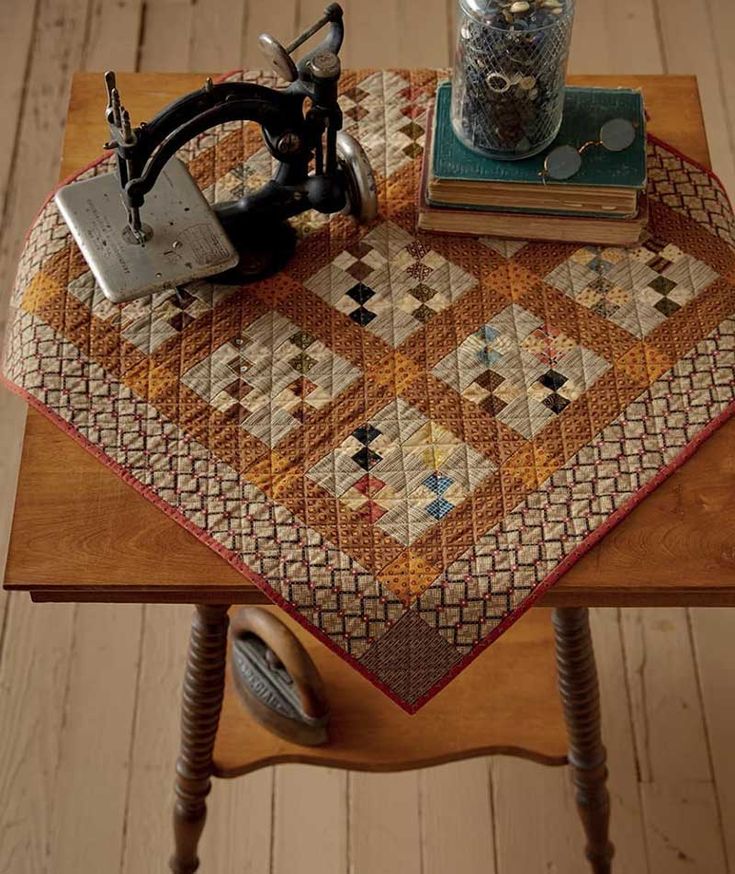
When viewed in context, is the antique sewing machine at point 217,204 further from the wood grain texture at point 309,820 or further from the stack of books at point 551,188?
the wood grain texture at point 309,820

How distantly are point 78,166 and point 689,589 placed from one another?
0.80 metres

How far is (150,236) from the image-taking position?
4.29ft

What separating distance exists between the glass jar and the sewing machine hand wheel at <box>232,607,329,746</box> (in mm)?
645

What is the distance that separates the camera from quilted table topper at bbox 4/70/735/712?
3.89ft

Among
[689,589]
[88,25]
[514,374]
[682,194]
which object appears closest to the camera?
[689,589]

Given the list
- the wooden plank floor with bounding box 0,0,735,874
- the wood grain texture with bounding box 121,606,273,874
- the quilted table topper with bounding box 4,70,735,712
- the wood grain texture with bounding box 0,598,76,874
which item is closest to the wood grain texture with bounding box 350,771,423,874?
the wooden plank floor with bounding box 0,0,735,874

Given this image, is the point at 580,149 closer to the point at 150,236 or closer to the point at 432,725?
the point at 150,236

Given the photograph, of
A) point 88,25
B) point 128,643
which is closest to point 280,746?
point 128,643

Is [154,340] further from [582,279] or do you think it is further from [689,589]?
[689,589]

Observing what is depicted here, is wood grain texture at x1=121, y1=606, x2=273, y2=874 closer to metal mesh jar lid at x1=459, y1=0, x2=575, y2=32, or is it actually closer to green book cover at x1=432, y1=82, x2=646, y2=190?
green book cover at x1=432, y1=82, x2=646, y2=190

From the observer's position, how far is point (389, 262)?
1.39m

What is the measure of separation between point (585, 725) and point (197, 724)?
19.0 inches

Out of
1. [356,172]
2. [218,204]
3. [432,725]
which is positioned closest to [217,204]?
[218,204]

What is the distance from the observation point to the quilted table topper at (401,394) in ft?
3.89
